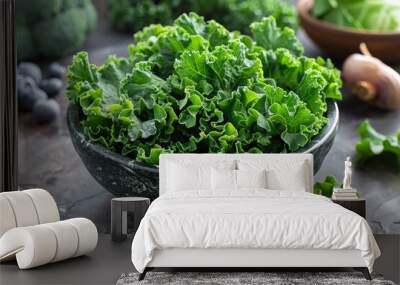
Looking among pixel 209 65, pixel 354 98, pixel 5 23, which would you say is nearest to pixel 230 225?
pixel 209 65

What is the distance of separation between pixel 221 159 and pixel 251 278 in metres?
1.11

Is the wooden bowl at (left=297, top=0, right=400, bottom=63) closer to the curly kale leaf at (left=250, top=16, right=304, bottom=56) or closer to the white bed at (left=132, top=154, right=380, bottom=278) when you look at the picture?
the curly kale leaf at (left=250, top=16, right=304, bottom=56)

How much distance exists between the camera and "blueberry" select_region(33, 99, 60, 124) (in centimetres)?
710

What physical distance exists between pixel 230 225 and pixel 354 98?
2.92 meters

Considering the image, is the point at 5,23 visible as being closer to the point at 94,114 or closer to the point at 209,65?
the point at 94,114

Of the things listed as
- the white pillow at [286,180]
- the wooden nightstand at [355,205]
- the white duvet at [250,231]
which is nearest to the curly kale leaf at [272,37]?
the white pillow at [286,180]

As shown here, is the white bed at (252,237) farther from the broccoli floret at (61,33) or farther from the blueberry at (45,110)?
the broccoli floret at (61,33)

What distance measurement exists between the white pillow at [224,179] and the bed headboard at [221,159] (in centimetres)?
12

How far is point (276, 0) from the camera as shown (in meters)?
7.49

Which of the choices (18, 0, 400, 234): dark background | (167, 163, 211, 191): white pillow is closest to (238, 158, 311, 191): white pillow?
(167, 163, 211, 191): white pillow

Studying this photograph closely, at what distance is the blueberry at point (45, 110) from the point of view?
7098mm

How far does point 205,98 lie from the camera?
5777 millimetres

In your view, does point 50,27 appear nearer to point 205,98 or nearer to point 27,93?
point 27,93

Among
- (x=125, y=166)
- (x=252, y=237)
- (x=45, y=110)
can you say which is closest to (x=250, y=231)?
(x=252, y=237)
